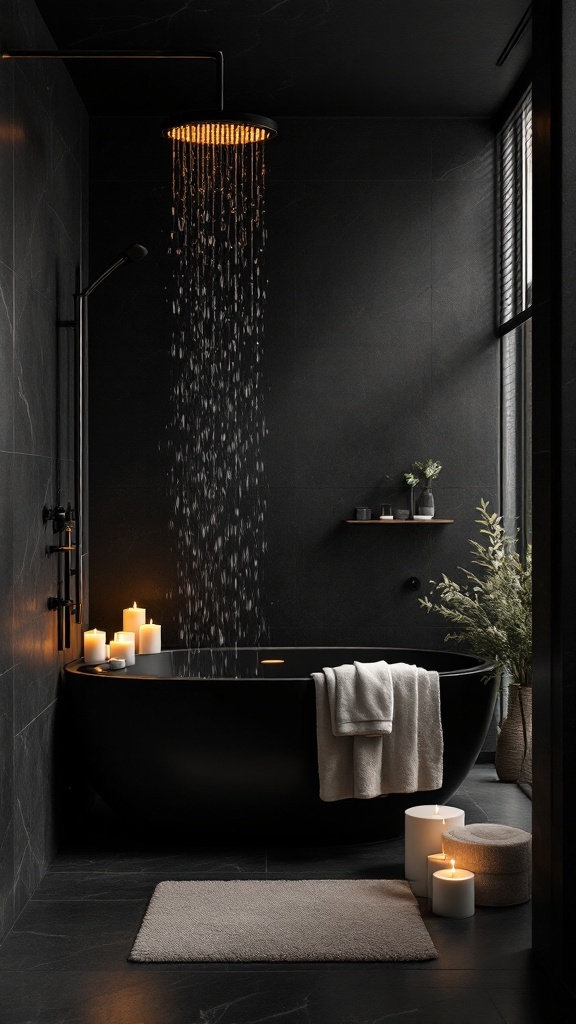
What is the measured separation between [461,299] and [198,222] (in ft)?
4.52

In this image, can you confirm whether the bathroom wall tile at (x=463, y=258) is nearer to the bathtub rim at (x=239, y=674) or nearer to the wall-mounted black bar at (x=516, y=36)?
the wall-mounted black bar at (x=516, y=36)

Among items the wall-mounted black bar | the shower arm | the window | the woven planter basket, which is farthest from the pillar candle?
the wall-mounted black bar

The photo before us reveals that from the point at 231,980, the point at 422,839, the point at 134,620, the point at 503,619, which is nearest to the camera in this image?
the point at 231,980

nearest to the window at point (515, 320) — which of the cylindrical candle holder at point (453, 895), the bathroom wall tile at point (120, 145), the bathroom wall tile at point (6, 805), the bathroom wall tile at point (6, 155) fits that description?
the bathroom wall tile at point (120, 145)

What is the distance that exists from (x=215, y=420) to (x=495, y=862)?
8.73ft

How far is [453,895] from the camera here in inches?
137

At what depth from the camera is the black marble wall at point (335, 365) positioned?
17.8 feet

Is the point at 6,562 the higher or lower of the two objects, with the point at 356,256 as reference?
lower

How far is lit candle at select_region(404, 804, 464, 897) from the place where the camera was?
12.2ft

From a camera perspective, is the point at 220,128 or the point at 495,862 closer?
the point at 495,862

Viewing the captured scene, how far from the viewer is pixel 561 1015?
2777 mm

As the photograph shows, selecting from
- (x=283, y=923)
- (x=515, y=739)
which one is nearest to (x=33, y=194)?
(x=283, y=923)

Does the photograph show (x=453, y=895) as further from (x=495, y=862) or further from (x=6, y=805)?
(x=6, y=805)

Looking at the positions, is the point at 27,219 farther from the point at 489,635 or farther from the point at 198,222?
the point at 489,635
